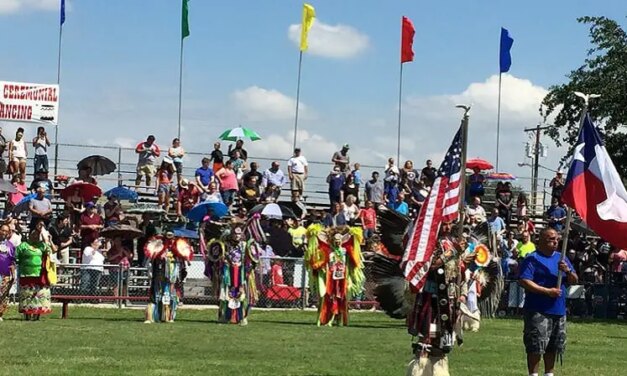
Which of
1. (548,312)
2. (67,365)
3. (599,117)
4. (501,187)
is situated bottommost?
(67,365)

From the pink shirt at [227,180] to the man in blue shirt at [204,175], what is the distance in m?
0.25

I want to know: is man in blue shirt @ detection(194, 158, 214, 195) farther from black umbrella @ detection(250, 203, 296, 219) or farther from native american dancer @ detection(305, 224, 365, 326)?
native american dancer @ detection(305, 224, 365, 326)

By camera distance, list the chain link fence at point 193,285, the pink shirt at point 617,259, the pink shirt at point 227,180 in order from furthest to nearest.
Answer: the pink shirt at point 227,180 → the pink shirt at point 617,259 → the chain link fence at point 193,285

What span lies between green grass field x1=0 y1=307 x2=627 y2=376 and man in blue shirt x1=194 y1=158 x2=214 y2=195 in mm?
6866

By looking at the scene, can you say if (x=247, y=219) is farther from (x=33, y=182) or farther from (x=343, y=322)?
(x=33, y=182)

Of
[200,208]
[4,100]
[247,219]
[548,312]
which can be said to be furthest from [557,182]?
[548,312]

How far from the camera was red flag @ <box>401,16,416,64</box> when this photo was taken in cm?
3831

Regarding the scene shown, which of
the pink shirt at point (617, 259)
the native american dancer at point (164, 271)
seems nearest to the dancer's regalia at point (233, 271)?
the native american dancer at point (164, 271)

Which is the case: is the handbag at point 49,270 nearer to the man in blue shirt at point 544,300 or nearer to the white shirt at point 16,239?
the white shirt at point 16,239

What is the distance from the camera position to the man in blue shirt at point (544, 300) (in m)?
12.6

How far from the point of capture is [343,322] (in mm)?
23156

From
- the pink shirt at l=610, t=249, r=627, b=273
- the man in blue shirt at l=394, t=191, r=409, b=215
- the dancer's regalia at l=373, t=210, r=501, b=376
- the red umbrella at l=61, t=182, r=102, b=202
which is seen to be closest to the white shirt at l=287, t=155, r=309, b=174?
the man in blue shirt at l=394, t=191, r=409, b=215

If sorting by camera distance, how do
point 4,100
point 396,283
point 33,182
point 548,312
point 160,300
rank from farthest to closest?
1. point 4,100
2. point 33,182
3. point 160,300
4. point 396,283
5. point 548,312

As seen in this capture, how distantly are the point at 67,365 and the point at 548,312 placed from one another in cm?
549
